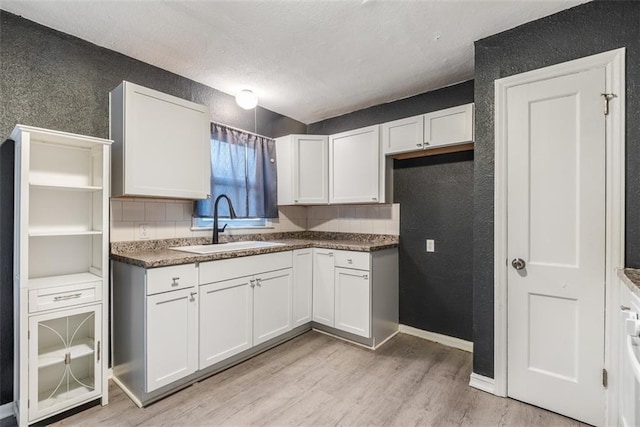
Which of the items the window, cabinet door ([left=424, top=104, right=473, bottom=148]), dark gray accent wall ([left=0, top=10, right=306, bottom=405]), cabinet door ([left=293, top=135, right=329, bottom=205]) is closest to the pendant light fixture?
the window

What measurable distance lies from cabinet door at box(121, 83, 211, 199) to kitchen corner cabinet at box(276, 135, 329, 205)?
1.04m

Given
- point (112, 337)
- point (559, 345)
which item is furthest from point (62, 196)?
point (559, 345)

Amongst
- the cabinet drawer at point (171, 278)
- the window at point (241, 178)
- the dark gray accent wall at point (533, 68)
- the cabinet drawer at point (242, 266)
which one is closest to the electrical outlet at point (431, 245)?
the dark gray accent wall at point (533, 68)

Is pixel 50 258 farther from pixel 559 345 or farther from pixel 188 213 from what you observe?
pixel 559 345

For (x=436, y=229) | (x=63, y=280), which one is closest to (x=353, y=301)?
(x=436, y=229)

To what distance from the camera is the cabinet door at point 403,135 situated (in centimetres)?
267

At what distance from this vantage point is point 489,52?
2.00 meters

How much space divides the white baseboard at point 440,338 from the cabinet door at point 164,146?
91.0 inches

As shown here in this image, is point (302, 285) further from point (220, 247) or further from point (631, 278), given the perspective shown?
point (631, 278)

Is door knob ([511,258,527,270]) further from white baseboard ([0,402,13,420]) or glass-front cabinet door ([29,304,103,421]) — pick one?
white baseboard ([0,402,13,420])

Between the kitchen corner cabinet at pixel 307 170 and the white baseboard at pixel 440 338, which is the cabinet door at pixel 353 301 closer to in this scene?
the white baseboard at pixel 440 338

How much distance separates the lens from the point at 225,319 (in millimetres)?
2234

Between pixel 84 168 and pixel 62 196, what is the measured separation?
0.75 ft

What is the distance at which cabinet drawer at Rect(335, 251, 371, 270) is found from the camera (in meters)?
2.65
